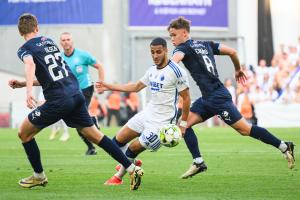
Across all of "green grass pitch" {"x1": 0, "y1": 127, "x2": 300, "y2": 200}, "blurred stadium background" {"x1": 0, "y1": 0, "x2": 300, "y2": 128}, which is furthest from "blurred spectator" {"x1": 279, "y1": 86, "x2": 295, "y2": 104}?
"green grass pitch" {"x1": 0, "y1": 127, "x2": 300, "y2": 200}

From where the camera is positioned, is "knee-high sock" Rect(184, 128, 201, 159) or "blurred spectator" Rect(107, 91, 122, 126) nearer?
"knee-high sock" Rect(184, 128, 201, 159)

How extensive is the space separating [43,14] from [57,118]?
28278 millimetres

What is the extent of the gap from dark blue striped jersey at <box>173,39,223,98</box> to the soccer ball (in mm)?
1356

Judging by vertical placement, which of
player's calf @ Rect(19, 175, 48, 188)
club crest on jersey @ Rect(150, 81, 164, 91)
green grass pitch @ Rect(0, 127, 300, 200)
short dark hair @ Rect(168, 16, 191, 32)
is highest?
short dark hair @ Rect(168, 16, 191, 32)

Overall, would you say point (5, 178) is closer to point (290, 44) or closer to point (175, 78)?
point (175, 78)

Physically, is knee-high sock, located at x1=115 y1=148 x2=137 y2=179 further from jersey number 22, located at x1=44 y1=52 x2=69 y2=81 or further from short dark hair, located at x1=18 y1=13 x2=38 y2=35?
short dark hair, located at x1=18 y1=13 x2=38 y2=35

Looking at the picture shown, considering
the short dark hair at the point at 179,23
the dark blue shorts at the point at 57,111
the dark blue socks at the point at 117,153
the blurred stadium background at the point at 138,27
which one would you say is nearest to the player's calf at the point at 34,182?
the dark blue shorts at the point at 57,111

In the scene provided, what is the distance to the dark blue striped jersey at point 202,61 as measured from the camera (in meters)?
12.8

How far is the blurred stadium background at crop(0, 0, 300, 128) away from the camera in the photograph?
38594 millimetres

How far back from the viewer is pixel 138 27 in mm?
38812

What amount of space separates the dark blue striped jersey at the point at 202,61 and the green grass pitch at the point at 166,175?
1.36 metres

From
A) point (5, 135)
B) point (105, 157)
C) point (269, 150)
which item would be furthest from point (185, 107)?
point (5, 135)

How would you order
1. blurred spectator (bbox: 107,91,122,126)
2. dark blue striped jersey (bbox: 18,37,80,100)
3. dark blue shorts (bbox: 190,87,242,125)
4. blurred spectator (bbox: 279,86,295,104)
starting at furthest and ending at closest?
blurred spectator (bbox: 107,91,122,126) < blurred spectator (bbox: 279,86,295,104) < dark blue shorts (bbox: 190,87,242,125) < dark blue striped jersey (bbox: 18,37,80,100)

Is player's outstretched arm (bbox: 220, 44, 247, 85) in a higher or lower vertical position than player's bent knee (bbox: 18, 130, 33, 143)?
higher
